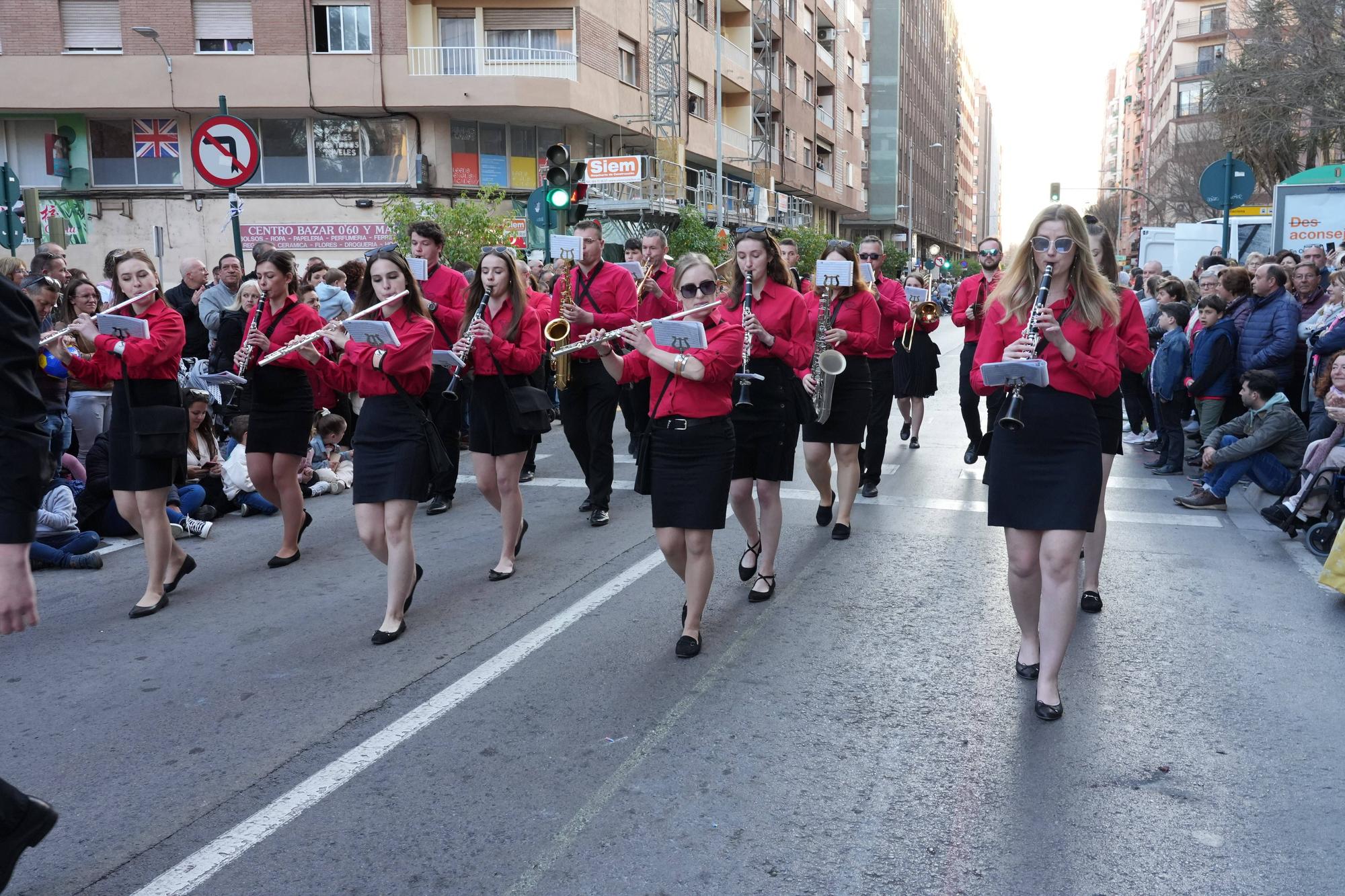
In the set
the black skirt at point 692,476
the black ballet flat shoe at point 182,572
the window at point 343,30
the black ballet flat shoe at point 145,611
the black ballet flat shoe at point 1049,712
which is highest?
the window at point 343,30

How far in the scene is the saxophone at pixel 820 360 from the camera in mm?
7316

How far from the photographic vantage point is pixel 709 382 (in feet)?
16.8

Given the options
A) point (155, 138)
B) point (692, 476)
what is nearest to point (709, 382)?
point (692, 476)

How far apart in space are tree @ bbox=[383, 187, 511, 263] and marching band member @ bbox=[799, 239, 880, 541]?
46.9 feet

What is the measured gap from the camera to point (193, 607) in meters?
6.32

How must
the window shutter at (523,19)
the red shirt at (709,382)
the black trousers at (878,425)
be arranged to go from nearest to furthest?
the red shirt at (709,382)
the black trousers at (878,425)
the window shutter at (523,19)

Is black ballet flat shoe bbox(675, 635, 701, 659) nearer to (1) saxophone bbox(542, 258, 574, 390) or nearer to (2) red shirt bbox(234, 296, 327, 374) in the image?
(1) saxophone bbox(542, 258, 574, 390)

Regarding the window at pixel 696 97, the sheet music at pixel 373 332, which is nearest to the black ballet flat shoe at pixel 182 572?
the sheet music at pixel 373 332

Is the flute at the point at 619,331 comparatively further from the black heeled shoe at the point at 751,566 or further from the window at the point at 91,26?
the window at the point at 91,26

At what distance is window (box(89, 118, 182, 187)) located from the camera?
28516 millimetres

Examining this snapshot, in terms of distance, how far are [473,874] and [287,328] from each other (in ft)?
13.9

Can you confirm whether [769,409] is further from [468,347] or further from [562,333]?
[468,347]

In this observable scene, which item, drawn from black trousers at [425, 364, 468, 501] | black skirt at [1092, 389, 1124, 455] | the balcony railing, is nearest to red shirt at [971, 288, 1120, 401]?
black skirt at [1092, 389, 1124, 455]

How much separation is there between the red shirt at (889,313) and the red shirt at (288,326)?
4.17m
